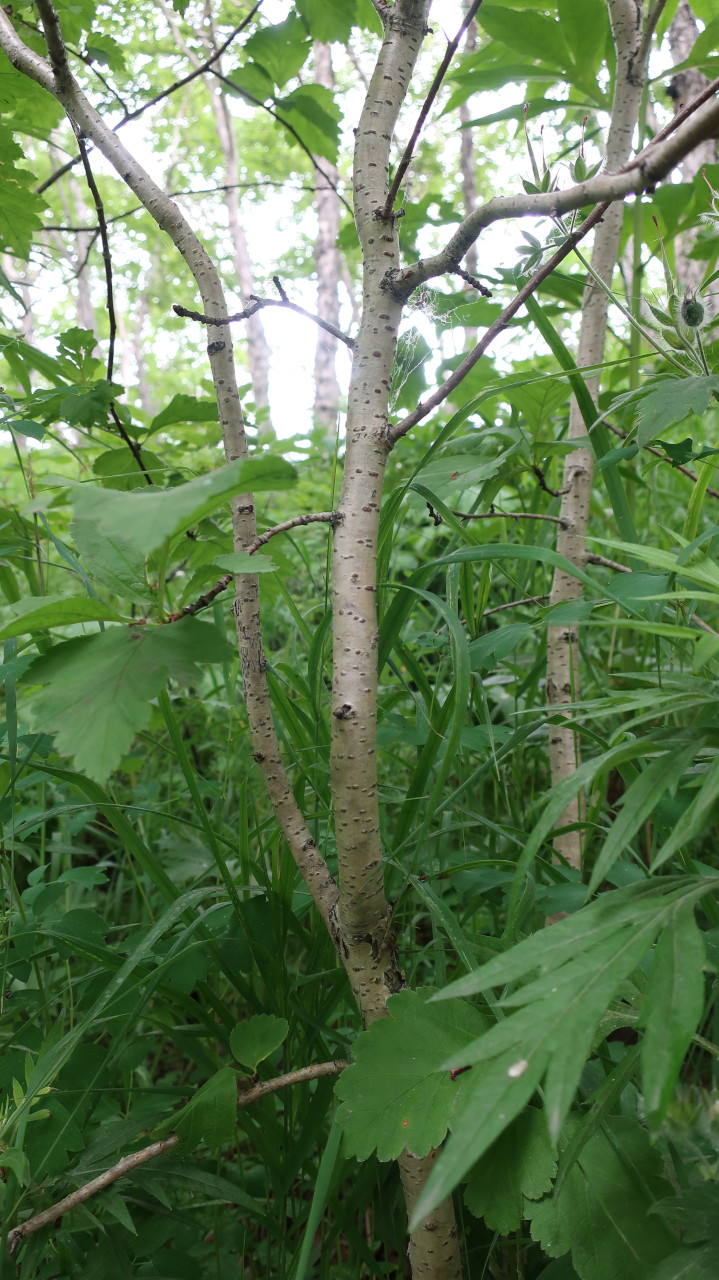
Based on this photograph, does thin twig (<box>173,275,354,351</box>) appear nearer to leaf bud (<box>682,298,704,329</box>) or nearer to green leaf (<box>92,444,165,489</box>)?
leaf bud (<box>682,298,704,329</box>)

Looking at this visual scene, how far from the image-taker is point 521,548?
82 cm

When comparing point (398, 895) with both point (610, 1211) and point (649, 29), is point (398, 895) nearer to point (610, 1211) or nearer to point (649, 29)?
point (610, 1211)

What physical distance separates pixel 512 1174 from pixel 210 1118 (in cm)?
31

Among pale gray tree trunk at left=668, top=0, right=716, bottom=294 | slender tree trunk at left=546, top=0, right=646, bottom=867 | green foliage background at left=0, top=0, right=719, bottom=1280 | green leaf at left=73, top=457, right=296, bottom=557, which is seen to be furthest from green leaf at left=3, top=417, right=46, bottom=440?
pale gray tree trunk at left=668, top=0, right=716, bottom=294

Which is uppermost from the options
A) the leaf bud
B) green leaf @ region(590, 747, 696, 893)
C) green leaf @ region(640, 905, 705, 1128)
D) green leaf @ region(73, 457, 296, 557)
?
the leaf bud

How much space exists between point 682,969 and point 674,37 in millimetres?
5523

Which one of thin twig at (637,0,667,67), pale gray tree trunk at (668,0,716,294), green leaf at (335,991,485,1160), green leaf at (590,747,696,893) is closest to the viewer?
green leaf at (590,747,696,893)

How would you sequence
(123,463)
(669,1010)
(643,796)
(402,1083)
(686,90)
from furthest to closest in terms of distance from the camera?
1. (686,90)
2. (123,463)
3. (402,1083)
4. (643,796)
5. (669,1010)

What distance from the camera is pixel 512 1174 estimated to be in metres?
0.66

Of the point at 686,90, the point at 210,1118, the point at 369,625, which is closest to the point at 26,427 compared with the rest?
the point at 369,625

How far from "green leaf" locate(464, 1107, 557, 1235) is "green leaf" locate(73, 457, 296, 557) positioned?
2.00ft

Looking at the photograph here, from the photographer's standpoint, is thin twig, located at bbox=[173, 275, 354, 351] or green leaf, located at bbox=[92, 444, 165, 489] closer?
thin twig, located at bbox=[173, 275, 354, 351]

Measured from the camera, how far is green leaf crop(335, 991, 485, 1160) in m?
0.66

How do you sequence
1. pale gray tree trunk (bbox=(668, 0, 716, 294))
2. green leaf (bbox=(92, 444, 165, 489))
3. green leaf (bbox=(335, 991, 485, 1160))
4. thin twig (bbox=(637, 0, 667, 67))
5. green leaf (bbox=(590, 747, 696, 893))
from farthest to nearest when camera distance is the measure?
pale gray tree trunk (bbox=(668, 0, 716, 294)), green leaf (bbox=(92, 444, 165, 489)), thin twig (bbox=(637, 0, 667, 67)), green leaf (bbox=(335, 991, 485, 1160)), green leaf (bbox=(590, 747, 696, 893))
